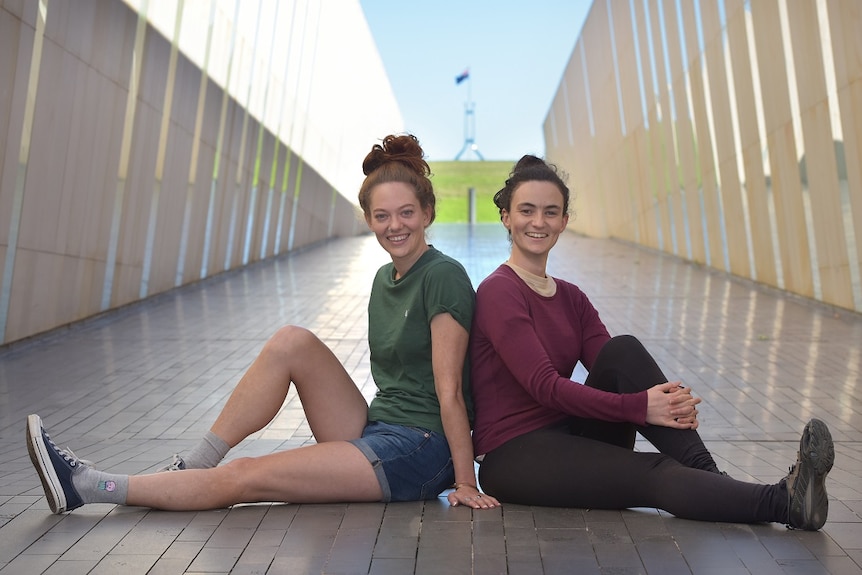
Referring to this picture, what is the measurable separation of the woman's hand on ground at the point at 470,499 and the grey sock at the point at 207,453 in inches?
31.7

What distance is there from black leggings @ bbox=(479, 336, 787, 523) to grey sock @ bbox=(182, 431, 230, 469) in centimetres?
91

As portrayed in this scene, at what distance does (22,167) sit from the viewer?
878 cm

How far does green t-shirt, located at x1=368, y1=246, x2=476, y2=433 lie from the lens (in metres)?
3.69

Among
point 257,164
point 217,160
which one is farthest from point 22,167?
point 257,164

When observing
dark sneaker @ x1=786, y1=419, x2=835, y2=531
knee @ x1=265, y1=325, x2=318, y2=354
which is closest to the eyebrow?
knee @ x1=265, y1=325, x2=318, y2=354

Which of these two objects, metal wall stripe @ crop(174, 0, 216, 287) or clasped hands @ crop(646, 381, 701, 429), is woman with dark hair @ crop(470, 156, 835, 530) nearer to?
clasped hands @ crop(646, 381, 701, 429)

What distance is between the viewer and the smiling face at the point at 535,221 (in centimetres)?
384

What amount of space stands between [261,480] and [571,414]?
107 cm

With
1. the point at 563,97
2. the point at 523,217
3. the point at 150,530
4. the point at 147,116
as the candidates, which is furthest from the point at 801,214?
the point at 563,97

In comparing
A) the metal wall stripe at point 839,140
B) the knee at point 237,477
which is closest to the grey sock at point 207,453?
the knee at point 237,477

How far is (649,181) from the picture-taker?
2277 centimetres

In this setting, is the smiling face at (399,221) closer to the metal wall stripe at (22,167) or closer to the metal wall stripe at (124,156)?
the metal wall stripe at (22,167)

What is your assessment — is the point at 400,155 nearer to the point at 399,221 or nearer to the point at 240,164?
the point at 399,221

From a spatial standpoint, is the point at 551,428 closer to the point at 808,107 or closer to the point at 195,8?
the point at 808,107
